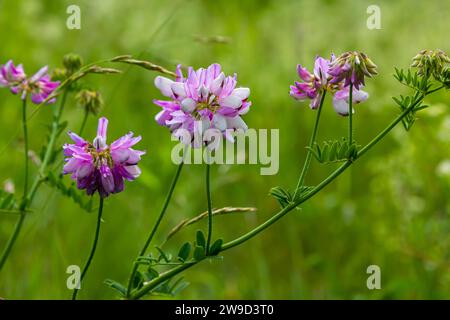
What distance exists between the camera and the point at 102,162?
44.9 inches

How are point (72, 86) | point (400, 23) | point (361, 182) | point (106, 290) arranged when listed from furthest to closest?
point (400, 23) → point (361, 182) → point (106, 290) → point (72, 86)

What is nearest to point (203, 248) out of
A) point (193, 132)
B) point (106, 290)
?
point (193, 132)

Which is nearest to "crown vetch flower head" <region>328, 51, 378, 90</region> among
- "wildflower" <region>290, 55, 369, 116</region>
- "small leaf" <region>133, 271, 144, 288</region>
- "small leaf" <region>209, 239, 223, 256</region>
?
"wildflower" <region>290, 55, 369, 116</region>

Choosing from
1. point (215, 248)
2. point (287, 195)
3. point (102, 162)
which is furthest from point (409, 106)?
point (102, 162)

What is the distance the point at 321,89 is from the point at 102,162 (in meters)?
0.37

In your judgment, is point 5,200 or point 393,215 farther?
point 393,215

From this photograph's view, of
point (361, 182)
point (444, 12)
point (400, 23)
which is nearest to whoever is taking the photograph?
point (361, 182)

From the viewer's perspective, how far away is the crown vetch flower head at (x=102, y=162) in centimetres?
113

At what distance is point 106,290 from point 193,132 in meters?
1.15

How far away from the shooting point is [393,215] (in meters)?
2.36

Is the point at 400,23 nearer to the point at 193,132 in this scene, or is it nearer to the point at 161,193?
the point at 161,193

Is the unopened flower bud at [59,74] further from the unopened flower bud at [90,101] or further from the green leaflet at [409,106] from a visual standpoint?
the green leaflet at [409,106]

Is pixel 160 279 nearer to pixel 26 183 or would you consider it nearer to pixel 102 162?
pixel 102 162
